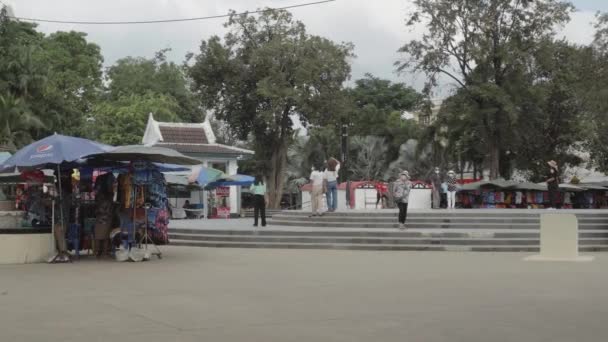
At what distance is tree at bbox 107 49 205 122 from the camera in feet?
221

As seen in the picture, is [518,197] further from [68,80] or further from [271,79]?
[68,80]

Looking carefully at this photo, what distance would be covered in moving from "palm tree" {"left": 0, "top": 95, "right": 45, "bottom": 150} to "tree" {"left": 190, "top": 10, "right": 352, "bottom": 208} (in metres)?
11.6

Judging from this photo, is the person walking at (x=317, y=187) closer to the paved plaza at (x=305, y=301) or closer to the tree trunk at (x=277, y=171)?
the paved plaza at (x=305, y=301)

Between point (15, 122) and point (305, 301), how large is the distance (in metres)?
33.5

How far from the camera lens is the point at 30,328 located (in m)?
7.95

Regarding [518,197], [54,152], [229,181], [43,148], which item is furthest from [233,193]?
[54,152]

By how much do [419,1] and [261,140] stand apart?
46.3 feet

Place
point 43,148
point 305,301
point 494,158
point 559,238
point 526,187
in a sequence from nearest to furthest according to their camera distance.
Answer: point 305,301
point 43,148
point 559,238
point 526,187
point 494,158

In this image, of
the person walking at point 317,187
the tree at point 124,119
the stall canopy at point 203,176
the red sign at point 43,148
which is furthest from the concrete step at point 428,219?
the tree at point 124,119

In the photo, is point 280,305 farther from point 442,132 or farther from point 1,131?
point 442,132

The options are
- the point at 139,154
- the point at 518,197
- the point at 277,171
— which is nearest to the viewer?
the point at 139,154

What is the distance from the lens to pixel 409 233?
20000mm

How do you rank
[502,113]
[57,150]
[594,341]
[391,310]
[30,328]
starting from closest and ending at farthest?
[594,341], [30,328], [391,310], [57,150], [502,113]

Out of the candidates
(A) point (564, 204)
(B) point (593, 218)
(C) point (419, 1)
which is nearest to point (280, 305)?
(B) point (593, 218)
